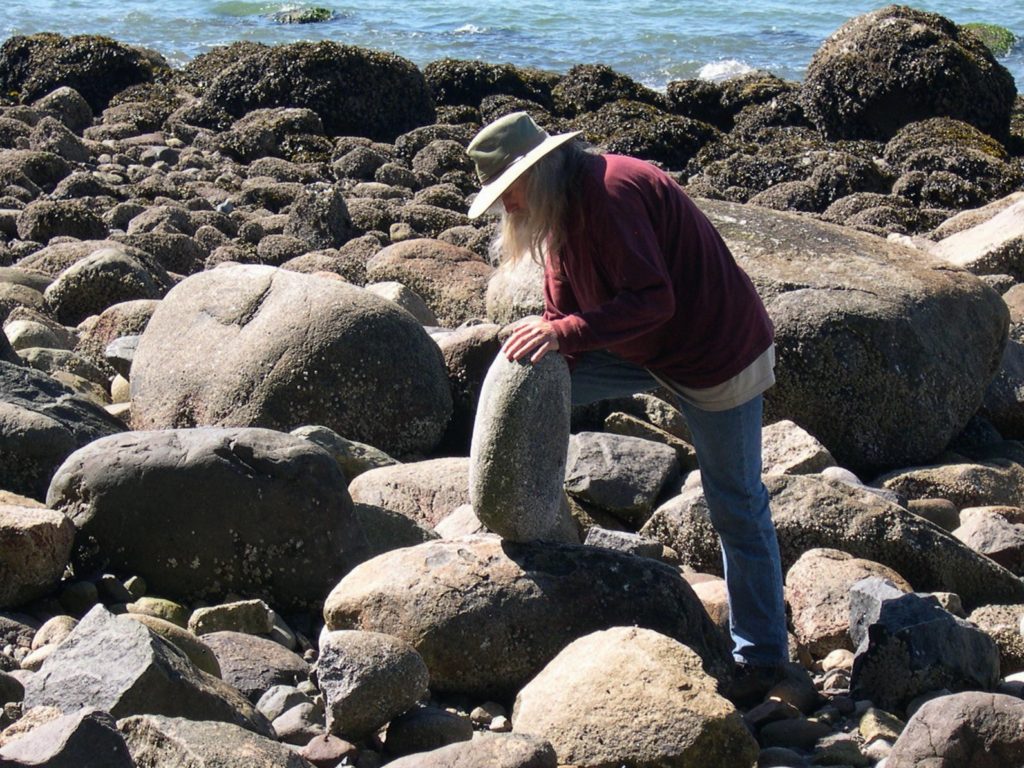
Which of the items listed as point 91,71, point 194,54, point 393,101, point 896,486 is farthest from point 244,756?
point 194,54

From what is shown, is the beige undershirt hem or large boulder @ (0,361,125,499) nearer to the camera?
the beige undershirt hem

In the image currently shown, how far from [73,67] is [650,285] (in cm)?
1950

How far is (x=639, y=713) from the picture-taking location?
157 inches

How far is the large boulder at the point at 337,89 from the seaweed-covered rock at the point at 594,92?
86.8 inches

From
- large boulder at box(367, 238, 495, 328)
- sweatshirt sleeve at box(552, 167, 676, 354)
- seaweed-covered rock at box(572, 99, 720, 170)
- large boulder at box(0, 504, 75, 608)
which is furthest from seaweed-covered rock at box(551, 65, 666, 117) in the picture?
sweatshirt sleeve at box(552, 167, 676, 354)

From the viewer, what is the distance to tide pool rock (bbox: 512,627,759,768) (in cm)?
392

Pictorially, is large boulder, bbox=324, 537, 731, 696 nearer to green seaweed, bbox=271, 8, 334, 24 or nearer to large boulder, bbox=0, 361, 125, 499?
large boulder, bbox=0, 361, 125, 499

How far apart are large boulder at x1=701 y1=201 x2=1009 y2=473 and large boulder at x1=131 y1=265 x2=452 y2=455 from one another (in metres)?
1.98

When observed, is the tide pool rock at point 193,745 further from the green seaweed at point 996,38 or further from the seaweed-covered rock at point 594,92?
the green seaweed at point 996,38

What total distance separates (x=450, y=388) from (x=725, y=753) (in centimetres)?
417

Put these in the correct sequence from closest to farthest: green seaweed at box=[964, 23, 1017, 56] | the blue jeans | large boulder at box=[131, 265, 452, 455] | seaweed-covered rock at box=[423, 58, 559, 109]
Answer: the blue jeans, large boulder at box=[131, 265, 452, 455], seaweed-covered rock at box=[423, 58, 559, 109], green seaweed at box=[964, 23, 1017, 56]

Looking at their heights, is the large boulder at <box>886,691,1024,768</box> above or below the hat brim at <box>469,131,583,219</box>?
below

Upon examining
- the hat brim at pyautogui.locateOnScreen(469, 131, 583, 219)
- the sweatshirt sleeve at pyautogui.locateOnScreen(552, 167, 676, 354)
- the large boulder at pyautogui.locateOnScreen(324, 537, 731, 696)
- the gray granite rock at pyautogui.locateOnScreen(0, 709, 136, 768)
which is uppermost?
the hat brim at pyautogui.locateOnScreen(469, 131, 583, 219)

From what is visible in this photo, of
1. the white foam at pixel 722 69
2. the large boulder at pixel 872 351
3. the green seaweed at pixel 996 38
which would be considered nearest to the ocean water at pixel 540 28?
the white foam at pixel 722 69
